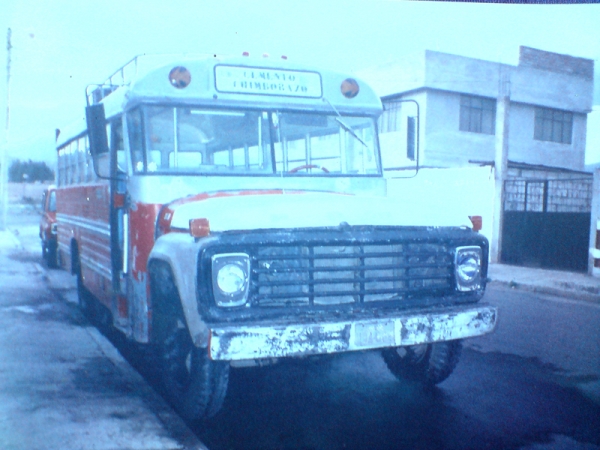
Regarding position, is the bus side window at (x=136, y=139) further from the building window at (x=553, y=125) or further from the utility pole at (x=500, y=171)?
the building window at (x=553, y=125)

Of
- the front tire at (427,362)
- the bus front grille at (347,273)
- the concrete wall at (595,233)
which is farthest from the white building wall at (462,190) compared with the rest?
the bus front grille at (347,273)

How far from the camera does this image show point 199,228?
12.7ft

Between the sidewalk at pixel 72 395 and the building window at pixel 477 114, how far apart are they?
2136cm

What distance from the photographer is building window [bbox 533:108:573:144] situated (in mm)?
28953

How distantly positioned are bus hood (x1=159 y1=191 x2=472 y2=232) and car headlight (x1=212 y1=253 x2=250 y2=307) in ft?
0.67

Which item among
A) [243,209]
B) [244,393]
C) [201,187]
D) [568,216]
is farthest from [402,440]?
[568,216]

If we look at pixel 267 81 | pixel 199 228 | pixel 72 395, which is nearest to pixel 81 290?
pixel 72 395

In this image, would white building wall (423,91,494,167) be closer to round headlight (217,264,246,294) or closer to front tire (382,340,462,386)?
front tire (382,340,462,386)

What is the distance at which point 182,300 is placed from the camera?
4031mm

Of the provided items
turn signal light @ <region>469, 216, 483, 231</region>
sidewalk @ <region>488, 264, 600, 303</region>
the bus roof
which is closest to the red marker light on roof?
the bus roof

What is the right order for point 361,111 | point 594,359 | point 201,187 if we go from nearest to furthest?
point 201,187, point 361,111, point 594,359

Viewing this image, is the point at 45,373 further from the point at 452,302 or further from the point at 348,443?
the point at 452,302

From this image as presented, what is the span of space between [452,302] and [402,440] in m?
1.03

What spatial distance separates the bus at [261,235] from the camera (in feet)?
12.8
